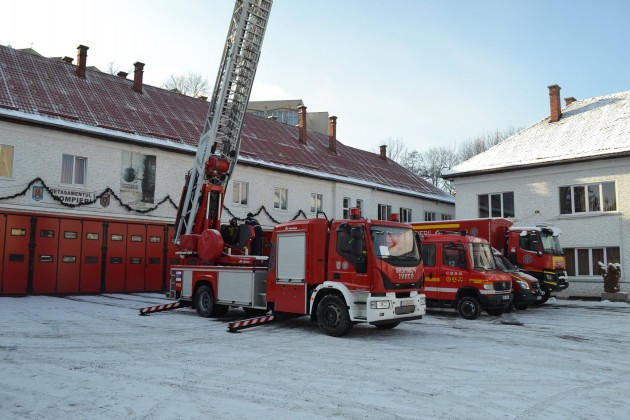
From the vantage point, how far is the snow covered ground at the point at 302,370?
575 centimetres

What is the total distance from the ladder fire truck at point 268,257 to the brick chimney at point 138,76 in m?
12.9

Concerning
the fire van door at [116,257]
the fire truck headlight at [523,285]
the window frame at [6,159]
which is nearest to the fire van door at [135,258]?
the fire van door at [116,257]

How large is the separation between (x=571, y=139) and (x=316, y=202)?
44.1ft

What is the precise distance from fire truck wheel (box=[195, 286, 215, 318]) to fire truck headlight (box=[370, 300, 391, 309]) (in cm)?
513

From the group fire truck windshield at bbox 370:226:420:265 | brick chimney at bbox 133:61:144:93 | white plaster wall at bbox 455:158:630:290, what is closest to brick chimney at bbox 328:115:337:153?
white plaster wall at bbox 455:158:630:290

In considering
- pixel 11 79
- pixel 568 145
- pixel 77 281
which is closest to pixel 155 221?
pixel 77 281

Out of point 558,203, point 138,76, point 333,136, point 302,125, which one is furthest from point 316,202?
point 558,203

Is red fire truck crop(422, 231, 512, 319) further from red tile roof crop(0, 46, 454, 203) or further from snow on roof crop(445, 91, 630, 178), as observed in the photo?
red tile roof crop(0, 46, 454, 203)

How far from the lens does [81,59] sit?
953 inches

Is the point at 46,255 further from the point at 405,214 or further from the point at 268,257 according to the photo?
the point at 405,214

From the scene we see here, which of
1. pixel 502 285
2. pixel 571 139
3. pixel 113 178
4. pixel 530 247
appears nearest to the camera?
pixel 502 285

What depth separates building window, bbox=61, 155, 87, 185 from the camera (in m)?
19.7

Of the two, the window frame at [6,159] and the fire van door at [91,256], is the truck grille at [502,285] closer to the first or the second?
the fire van door at [91,256]

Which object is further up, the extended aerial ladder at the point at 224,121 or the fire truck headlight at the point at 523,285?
the extended aerial ladder at the point at 224,121
